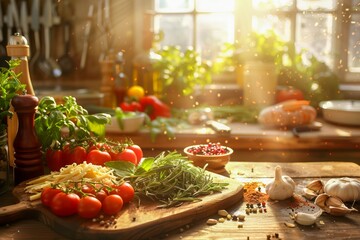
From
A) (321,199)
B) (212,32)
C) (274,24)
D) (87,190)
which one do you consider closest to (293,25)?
(274,24)

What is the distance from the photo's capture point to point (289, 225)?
134cm

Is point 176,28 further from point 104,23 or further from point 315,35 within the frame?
point 315,35

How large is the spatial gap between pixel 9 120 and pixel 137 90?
1.39 m

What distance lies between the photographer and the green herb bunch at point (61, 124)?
1678 millimetres

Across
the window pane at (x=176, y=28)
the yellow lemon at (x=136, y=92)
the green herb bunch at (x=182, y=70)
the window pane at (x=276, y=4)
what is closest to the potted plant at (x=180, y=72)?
the green herb bunch at (x=182, y=70)

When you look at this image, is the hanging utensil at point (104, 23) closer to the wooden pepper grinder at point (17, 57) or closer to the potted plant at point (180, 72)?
the potted plant at point (180, 72)

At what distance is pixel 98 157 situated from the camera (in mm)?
1661

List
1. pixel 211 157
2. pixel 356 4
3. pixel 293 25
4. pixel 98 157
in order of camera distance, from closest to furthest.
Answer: pixel 98 157
pixel 211 157
pixel 356 4
pixel 293 25

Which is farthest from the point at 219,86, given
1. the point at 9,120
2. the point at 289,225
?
the point at 289,225

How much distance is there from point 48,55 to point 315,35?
5.93 ft

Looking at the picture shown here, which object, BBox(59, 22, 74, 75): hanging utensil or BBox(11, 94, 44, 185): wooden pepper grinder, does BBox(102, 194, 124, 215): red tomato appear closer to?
BBox(11, 94, 44, 185): wooden pepper grinder

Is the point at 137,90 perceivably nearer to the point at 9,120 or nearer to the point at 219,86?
the point at 219,86

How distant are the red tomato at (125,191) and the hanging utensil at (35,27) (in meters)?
2.35

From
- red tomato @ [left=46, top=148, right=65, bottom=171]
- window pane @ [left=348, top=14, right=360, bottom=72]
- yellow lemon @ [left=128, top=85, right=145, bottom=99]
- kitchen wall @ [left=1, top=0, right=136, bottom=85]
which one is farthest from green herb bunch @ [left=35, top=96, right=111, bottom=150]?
window pane @ [left=348, top=14, right=360, bottom=72]
